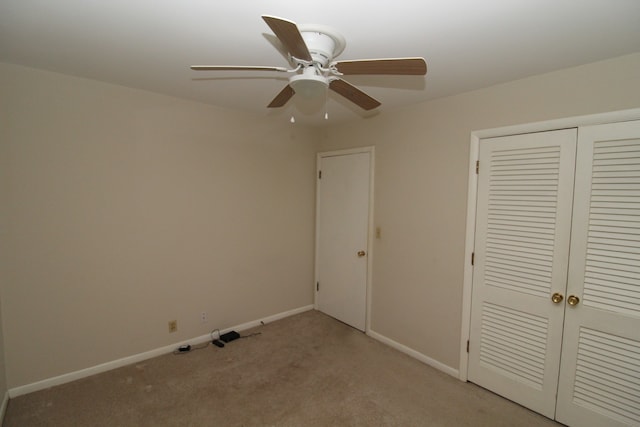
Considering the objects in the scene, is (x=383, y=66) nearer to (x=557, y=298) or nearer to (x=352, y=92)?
(x=352, y=92)

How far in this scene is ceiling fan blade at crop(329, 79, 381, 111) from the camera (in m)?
1.60

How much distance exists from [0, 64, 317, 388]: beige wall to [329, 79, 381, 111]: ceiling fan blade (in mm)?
1741

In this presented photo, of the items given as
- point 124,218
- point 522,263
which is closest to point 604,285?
point 522,263

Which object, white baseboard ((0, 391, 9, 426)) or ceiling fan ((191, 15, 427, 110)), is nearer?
ceiling fan ((191, 15, 427, 110))

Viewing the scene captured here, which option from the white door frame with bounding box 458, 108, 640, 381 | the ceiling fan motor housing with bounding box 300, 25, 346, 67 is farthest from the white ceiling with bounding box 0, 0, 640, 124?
the white door frame with bounding box 458, 108, 640, 381

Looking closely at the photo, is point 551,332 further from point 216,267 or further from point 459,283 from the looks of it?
point 216,267

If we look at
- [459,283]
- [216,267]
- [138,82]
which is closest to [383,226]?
[459,283]

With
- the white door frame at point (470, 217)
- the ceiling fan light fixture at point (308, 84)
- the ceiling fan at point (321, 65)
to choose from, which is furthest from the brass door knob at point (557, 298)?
the ceiling fan light fixture at point (308, 84)

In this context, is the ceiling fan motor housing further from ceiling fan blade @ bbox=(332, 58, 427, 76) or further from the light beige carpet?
the light beige carpet

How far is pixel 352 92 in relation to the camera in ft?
5.52

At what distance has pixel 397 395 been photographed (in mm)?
2299

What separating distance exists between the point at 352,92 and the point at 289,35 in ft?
2.04

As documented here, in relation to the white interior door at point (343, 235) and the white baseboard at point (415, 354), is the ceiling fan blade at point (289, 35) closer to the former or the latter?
the white interior door at point (343, 235)

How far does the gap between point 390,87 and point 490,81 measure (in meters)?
0.73
